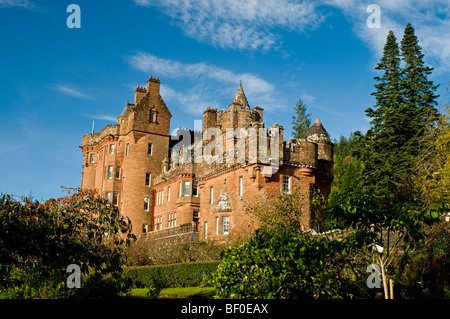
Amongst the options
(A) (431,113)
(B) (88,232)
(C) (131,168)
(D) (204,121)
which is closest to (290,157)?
(A) (431,113)

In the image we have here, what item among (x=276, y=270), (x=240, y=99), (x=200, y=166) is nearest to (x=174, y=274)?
(x=200, y=166)

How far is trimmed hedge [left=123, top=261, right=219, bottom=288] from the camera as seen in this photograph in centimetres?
2564

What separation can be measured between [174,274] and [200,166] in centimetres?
1185

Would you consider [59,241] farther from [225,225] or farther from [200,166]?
[200,166]

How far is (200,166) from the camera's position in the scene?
3656cm

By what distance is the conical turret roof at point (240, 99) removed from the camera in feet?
133

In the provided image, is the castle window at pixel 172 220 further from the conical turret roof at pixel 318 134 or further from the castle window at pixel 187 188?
the conical turret roof at pixel 318 134

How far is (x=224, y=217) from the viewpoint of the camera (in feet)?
107

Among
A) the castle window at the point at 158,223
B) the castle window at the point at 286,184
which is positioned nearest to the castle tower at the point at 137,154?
the castle window at the point at 158,223

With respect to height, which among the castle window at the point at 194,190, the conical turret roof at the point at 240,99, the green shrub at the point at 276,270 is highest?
the conical turret roof at the point at 240,99

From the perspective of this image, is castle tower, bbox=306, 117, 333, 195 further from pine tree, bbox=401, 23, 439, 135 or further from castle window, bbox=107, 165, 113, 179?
castle window, bbox=107, 165, 113, 179

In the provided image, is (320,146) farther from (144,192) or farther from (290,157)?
(144,192)

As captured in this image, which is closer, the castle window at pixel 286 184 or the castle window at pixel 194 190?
the castle window at pixel 286 184

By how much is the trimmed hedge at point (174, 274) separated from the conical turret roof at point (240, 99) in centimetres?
1803
